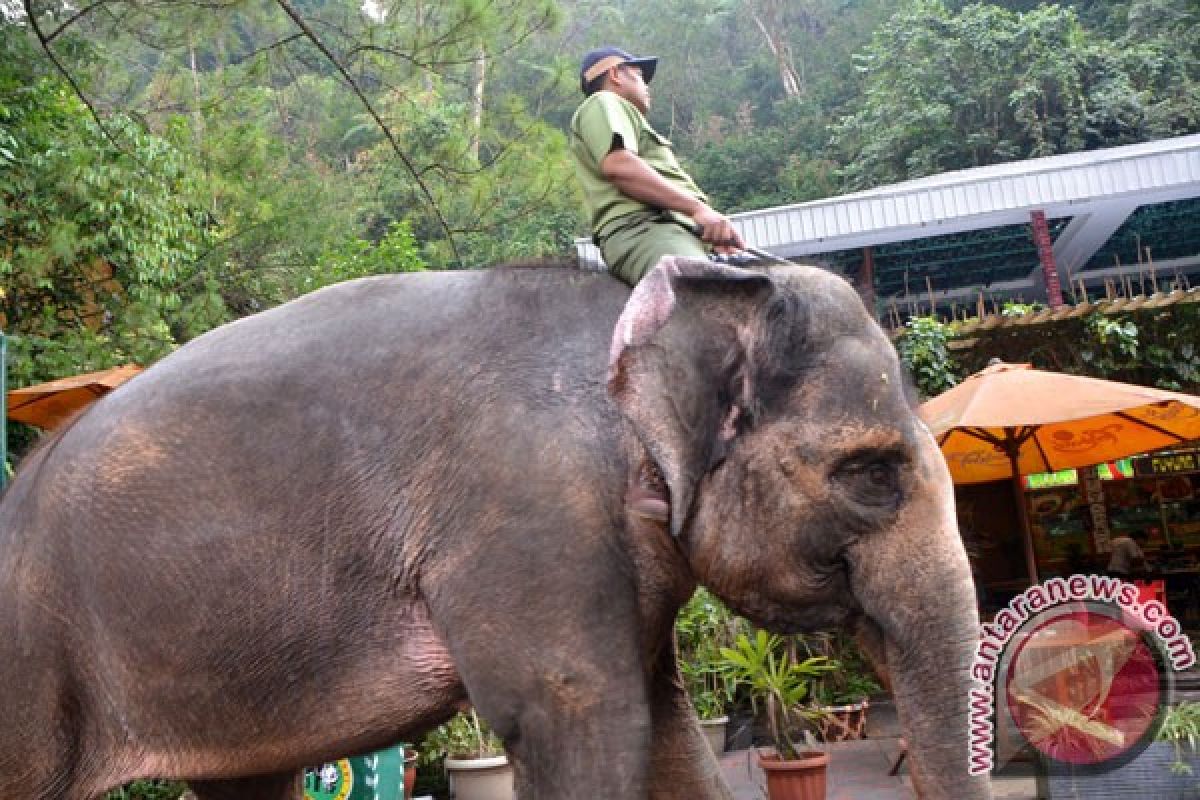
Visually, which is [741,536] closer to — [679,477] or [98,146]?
[679,477]

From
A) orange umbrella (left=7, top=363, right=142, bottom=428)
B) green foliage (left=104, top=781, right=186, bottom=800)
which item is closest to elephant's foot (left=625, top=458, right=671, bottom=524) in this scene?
green foliage (left=104, top=781, right=186, bottom=800)

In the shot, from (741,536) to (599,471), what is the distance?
0.28 metres

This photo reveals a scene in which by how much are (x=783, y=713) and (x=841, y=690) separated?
101 inches

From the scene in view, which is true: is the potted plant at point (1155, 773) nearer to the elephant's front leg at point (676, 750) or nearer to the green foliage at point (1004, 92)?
the elephant's front leg at point (676, 750)

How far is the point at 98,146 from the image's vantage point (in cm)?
887

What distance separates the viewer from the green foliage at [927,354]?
32.1 feet

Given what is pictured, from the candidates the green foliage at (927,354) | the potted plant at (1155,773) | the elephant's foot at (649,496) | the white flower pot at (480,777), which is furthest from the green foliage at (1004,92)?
the elephant's foot at (649,496)

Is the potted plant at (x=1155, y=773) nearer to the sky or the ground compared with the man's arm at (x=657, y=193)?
nearer to the ground

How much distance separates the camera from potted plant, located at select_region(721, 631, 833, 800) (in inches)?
246

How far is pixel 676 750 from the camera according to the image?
2.66 metres

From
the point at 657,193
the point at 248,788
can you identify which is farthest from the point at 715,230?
the point at 248,788

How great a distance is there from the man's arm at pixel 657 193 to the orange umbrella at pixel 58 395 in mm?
5309

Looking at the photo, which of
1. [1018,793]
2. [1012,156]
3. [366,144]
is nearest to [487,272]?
[1018,793]

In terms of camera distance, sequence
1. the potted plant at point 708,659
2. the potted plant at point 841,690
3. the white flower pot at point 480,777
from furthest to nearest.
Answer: the potted plant at point 841,690, the potted plant at point 708,659, the white flower pot at point 480,777
